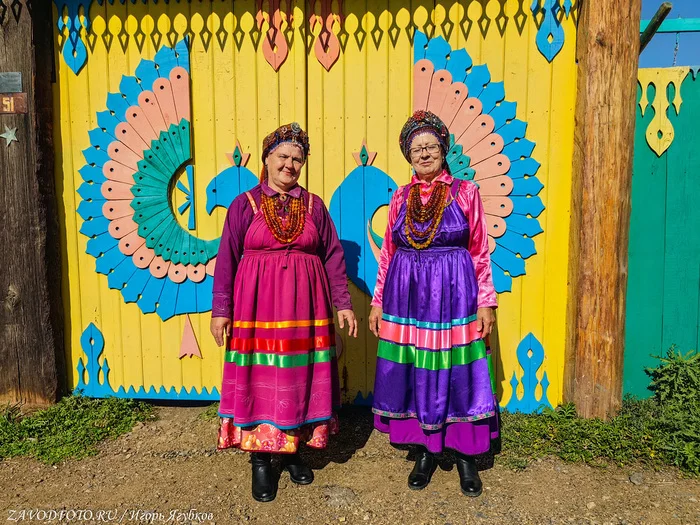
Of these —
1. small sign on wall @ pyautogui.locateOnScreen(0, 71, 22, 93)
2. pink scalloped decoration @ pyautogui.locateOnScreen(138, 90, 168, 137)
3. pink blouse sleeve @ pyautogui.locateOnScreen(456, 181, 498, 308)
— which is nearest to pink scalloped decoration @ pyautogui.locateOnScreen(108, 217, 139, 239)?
pink scalloped decoration @ pyautogui.locateOnScreen(138, 90, 168, 137)

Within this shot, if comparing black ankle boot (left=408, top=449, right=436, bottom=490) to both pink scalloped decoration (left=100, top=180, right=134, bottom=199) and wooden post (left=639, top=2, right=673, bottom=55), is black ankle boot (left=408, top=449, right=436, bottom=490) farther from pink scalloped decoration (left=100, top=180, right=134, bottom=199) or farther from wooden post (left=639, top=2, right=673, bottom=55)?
wooden post (left=639, top=2, right=673, bottom=55)

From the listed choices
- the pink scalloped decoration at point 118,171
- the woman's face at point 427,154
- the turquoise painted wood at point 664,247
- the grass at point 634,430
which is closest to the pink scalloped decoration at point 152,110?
the pink scalloped decoration at point 118,171

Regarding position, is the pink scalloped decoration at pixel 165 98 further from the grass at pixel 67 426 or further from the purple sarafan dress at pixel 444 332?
the grass at pixel 67 426

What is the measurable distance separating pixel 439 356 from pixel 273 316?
866 millimetres

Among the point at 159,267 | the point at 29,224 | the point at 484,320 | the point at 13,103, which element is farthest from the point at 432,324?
the point at 13,103

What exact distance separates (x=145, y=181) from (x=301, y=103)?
1221 millimetres

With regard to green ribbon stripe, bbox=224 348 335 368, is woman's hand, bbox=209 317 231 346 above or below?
above

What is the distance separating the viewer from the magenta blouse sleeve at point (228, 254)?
2533 mm

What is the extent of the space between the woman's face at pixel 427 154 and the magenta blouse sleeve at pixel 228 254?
0.89m

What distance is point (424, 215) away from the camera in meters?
2.48

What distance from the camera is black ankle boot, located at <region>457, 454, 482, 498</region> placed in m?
2.57

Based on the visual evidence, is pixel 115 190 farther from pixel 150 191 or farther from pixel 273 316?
pixel 273 316

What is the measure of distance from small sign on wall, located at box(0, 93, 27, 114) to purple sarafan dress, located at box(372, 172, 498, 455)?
8.75 ft

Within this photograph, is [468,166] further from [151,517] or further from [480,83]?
[151,517]
